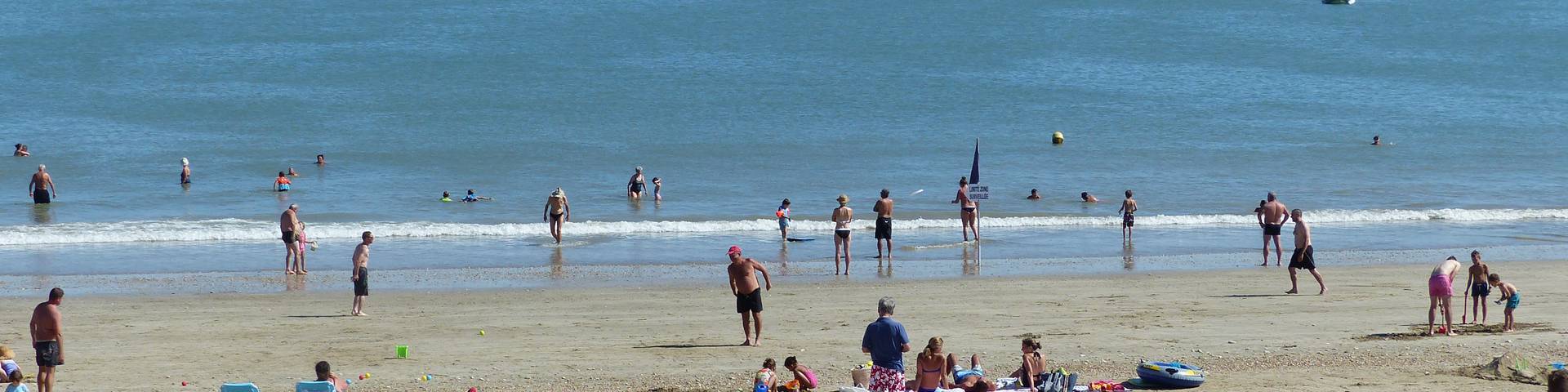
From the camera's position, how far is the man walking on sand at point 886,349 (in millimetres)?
9305

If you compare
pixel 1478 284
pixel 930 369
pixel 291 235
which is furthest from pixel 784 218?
pixel 930 369

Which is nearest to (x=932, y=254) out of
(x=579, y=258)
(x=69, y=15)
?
(x=579, y=258)

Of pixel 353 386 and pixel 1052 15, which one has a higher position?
pixel 1052 15

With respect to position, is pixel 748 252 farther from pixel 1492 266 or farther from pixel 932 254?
pixel 1492 266

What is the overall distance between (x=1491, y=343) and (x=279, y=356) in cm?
1030

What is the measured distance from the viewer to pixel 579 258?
61.9ft

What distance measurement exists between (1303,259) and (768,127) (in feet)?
90.5

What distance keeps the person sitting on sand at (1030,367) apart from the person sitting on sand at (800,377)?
1.51 metres

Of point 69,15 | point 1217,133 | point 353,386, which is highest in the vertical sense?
point 69,15

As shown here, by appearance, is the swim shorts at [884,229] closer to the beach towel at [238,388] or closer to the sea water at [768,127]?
the sea water at [768,127]

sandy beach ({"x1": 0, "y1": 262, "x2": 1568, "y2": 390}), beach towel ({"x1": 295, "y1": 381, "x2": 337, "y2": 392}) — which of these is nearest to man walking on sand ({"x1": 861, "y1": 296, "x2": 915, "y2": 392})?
sandy beach ({"x1": 0, "y1": 262, "x2": 1568, "y2": 390})

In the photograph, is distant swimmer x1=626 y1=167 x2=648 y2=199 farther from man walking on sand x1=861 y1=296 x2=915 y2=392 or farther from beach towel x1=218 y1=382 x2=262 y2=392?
man walking on sand x1=861 y1=296 x2=915 y2=392

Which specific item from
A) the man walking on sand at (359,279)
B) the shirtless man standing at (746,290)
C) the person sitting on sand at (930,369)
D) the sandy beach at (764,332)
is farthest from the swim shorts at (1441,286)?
the man walking on sand at (359,279)

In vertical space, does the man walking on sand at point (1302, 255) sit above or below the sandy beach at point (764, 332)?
above
